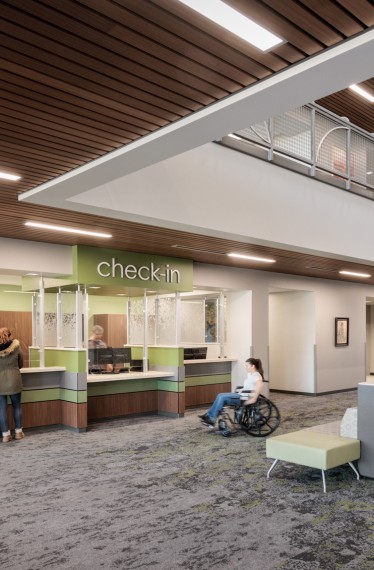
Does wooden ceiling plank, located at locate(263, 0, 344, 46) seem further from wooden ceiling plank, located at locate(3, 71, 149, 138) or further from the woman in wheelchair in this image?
the woman in wheelchair

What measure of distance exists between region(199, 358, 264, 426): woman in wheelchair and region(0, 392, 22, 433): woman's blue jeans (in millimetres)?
3006

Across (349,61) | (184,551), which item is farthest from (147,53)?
(184,551)

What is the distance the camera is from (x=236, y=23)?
8.85ft

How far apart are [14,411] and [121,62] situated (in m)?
6.79

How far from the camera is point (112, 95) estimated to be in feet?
11.5

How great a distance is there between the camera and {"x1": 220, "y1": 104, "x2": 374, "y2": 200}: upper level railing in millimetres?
7996

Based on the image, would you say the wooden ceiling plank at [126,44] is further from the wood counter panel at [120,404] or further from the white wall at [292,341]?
the white wall at [292,341]

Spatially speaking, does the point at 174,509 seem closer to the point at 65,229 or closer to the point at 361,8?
the point at 65,229

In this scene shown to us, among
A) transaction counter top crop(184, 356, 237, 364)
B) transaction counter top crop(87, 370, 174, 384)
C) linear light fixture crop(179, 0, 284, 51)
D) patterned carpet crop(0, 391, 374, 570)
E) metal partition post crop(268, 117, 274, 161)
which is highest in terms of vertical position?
metal partition post crop(268, 117, 274, 161)

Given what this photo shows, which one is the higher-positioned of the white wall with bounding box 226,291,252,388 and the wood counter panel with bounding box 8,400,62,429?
the white wall with bounding box 226,291,252,388

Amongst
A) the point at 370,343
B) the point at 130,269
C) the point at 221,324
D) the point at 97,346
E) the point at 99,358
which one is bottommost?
the point at 370,343

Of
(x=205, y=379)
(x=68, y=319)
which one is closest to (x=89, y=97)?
(x=68, y=319)

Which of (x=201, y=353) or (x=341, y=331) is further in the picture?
(x=341, y=331)

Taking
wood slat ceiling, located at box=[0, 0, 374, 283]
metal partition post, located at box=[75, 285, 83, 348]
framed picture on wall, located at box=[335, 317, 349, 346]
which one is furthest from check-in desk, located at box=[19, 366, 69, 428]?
framed picture on wall, located at box=[335, 317, 349, 346]
